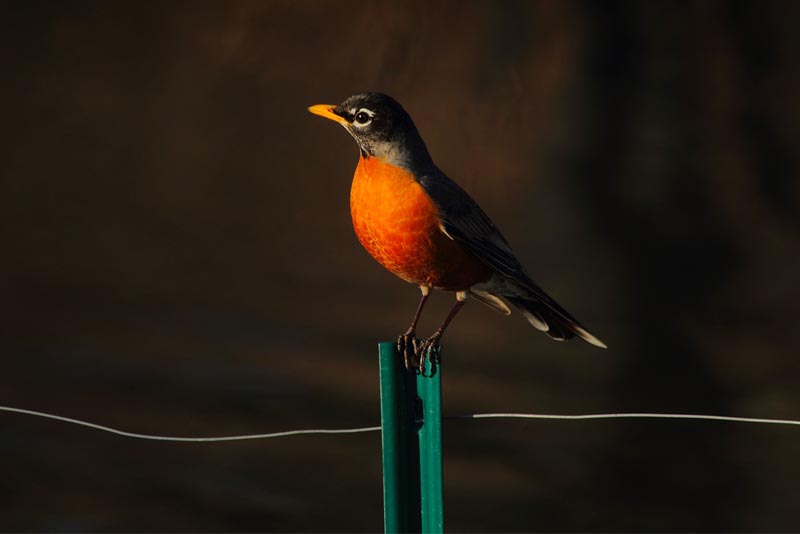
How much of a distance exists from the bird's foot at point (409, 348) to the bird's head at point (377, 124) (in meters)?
0.53

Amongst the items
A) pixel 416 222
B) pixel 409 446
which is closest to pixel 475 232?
pixel 416 222

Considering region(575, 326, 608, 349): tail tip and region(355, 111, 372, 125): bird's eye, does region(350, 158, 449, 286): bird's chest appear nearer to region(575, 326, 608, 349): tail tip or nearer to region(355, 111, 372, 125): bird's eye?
region(355, 111, 372, 125): bird's eye

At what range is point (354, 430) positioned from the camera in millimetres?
2549

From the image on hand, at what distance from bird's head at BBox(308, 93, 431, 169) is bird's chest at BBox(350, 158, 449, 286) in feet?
0.36

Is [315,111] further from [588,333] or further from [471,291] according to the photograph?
[588,333]

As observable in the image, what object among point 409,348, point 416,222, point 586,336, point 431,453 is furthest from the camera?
point 586,336

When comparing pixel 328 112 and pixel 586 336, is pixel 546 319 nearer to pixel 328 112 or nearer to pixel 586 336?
pixel 586 336

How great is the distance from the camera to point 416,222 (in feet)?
8.96

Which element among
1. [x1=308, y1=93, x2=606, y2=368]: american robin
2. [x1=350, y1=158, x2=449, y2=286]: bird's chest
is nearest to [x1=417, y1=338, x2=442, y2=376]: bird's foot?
[x1=308, y1=93, x2=606, y2=368]: american robin

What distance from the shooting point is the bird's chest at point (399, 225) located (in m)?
2.69

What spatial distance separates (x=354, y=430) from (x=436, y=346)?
0.32 meters

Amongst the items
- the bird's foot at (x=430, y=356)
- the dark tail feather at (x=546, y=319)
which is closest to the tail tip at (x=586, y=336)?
the dark tail feather at (x=546, y=319)

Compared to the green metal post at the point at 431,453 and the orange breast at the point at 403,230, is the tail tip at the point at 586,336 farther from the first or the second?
the green metal post at the point at 431,453

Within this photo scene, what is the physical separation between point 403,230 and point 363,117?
0.42 meters
